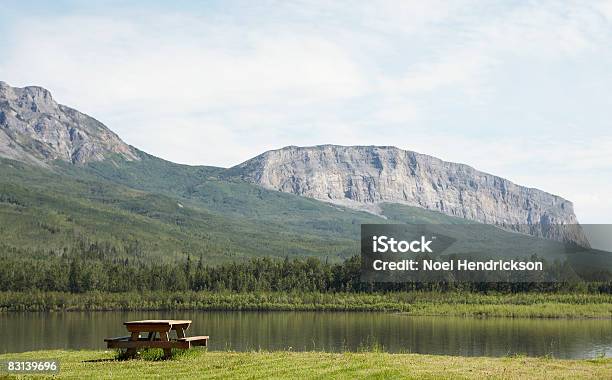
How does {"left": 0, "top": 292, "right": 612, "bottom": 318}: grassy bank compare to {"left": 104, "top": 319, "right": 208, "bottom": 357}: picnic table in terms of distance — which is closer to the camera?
{"left": 104, "top": 319, "right": 208, "bottom": 357}: picnic table

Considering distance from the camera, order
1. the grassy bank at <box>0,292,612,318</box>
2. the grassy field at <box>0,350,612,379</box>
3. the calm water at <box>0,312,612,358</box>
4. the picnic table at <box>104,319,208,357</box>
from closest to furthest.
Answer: the grassy field at <box>0,350,612,379</box> → the picnic table at <box>104,319,208,357</box> → the calm water at <box>0,312,612,358</box> → the grassy bank at <box>0,292,612,318</box>

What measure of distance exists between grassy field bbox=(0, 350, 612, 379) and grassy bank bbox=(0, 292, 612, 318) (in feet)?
392

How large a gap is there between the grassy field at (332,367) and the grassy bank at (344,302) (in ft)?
392

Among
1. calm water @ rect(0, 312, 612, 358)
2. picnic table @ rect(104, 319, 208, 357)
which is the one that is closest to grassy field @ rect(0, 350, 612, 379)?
picnic table @ rect(104, 319, 208, 357)

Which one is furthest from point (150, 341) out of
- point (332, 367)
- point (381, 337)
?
point (381, 337)

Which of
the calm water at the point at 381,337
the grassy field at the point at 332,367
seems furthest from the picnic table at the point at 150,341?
the calm water at the point at 381,337

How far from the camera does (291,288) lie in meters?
195

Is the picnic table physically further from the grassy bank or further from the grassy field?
the grassy bank

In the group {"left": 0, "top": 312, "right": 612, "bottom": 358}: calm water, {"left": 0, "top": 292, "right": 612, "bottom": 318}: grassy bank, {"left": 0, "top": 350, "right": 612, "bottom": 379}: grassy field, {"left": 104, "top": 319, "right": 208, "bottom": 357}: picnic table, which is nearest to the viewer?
{"left": 0, "top": 350, "right": 612, "bottom": 379}: grassy field

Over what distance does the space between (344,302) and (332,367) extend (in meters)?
144

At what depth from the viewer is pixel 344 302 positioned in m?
173

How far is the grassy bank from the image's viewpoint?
149500 millimetres

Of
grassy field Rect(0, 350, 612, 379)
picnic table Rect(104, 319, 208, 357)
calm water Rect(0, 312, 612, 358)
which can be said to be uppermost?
picnic table Rect(104, 319, 208, 357)

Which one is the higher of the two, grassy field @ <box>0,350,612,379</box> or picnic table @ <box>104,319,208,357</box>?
picnic table @ <box>104,319,208,357</box>
